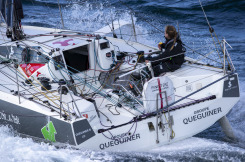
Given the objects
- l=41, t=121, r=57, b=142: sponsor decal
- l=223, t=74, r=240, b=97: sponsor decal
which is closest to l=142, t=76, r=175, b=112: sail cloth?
l=223, t=74, r=240, b=97: sponsor decal

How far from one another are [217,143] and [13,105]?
10.1 ft

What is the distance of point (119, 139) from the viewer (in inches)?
240

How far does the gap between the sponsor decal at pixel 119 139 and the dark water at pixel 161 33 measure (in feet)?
0.46

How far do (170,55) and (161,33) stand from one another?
487cm

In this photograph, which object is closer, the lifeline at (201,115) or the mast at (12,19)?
the lifeline at (201,115)

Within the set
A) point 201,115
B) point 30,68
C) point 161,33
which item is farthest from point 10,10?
point 161,33

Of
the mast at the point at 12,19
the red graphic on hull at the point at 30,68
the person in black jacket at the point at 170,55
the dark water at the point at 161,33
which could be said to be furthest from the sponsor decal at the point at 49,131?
the mast at the point at 12,19

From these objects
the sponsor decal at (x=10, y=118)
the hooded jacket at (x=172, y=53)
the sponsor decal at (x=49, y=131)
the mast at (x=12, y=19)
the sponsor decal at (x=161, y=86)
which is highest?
the mast at (x=12, y=19)

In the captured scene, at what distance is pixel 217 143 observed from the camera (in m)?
6.55

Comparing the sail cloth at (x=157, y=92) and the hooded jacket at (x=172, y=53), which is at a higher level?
the hooded jacket at (x=172, y=53)

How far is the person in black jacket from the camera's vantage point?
683cm

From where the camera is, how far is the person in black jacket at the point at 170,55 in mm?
6832

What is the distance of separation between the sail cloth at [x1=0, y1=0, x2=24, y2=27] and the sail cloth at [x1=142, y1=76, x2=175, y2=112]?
3.28 meters

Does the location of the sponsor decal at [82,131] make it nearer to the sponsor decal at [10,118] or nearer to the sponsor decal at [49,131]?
the sponsor decal at [49,131]
